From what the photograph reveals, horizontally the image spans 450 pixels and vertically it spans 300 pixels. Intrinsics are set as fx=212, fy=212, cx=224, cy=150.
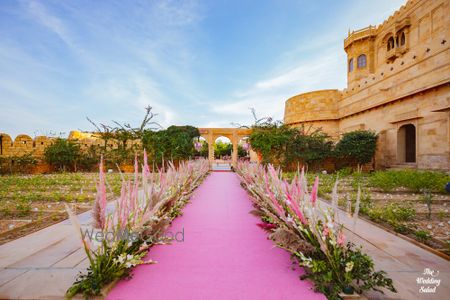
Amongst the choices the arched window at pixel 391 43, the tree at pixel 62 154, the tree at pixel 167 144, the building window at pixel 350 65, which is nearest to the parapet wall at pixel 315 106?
the arched window at pixel 391 43

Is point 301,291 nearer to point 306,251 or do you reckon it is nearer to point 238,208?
point 306,251

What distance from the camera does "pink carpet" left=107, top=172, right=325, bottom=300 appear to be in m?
1.60

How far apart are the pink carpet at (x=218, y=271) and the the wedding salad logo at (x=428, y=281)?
928 mm

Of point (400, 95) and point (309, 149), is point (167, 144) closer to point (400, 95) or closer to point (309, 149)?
point (309, 149)

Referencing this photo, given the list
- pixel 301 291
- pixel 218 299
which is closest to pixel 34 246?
pixel 218 299

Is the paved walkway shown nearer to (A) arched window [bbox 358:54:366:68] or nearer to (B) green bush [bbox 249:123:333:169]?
(B) green bush [bbox 249:123:333:169]

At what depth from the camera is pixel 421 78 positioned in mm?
9672

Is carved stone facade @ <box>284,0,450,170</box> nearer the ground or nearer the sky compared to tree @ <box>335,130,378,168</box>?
nearer the sky

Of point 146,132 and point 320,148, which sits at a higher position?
point 146,132

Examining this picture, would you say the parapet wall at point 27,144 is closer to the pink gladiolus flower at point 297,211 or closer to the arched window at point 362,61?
the pink gladiolus flower at point 297,211

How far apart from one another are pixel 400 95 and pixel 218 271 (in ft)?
42.9

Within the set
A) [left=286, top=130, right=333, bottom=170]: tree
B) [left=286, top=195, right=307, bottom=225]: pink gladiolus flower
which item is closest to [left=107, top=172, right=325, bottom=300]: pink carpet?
[left=286, top=195, right=307, bottom=225]: pink gladiolus flower

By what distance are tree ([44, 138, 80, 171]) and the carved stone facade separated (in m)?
17.5

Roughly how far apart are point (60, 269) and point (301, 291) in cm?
212
